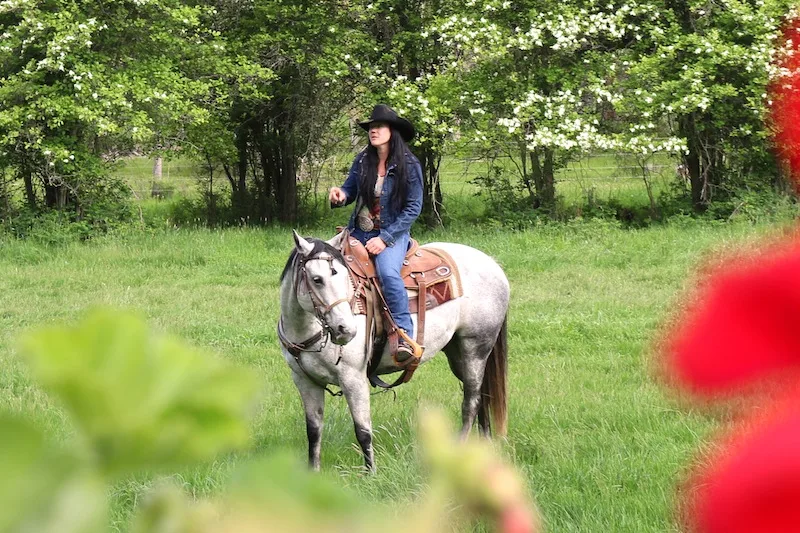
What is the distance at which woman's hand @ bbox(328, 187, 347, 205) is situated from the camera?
4938 mm

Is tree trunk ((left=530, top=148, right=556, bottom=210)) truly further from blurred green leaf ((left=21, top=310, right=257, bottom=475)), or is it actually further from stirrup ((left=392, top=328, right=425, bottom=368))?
blurred green leaf ((left=21, top=310, right=257, bottom=475))

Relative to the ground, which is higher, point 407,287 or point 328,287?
point 328,287

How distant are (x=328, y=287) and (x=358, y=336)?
590 millimetres

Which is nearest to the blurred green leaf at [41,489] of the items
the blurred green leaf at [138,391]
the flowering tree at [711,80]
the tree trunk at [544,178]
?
the blurred green leaf at [138,391]

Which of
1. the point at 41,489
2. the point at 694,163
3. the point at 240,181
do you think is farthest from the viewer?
the point at 240,181

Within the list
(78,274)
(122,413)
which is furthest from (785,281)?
(78,274)

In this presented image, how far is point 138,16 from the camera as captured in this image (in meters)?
13.1

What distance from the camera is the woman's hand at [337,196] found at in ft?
16.2

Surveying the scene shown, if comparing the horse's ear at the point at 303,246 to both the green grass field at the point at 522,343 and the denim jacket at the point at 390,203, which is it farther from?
the green grass field at the point at 522,343

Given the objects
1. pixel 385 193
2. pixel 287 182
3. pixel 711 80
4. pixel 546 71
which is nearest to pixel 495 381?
pixel 385 193

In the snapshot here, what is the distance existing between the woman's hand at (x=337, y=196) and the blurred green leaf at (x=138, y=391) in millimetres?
4776

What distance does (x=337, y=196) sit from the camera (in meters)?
4.99

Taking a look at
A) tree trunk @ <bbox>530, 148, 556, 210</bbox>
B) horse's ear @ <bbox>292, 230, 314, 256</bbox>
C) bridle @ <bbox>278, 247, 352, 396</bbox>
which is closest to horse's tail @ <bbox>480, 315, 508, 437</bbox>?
bridle @ <bbox>278, 247, 352, 396</bbox>

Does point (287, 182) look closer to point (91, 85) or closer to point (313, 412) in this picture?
point (91, 85)
